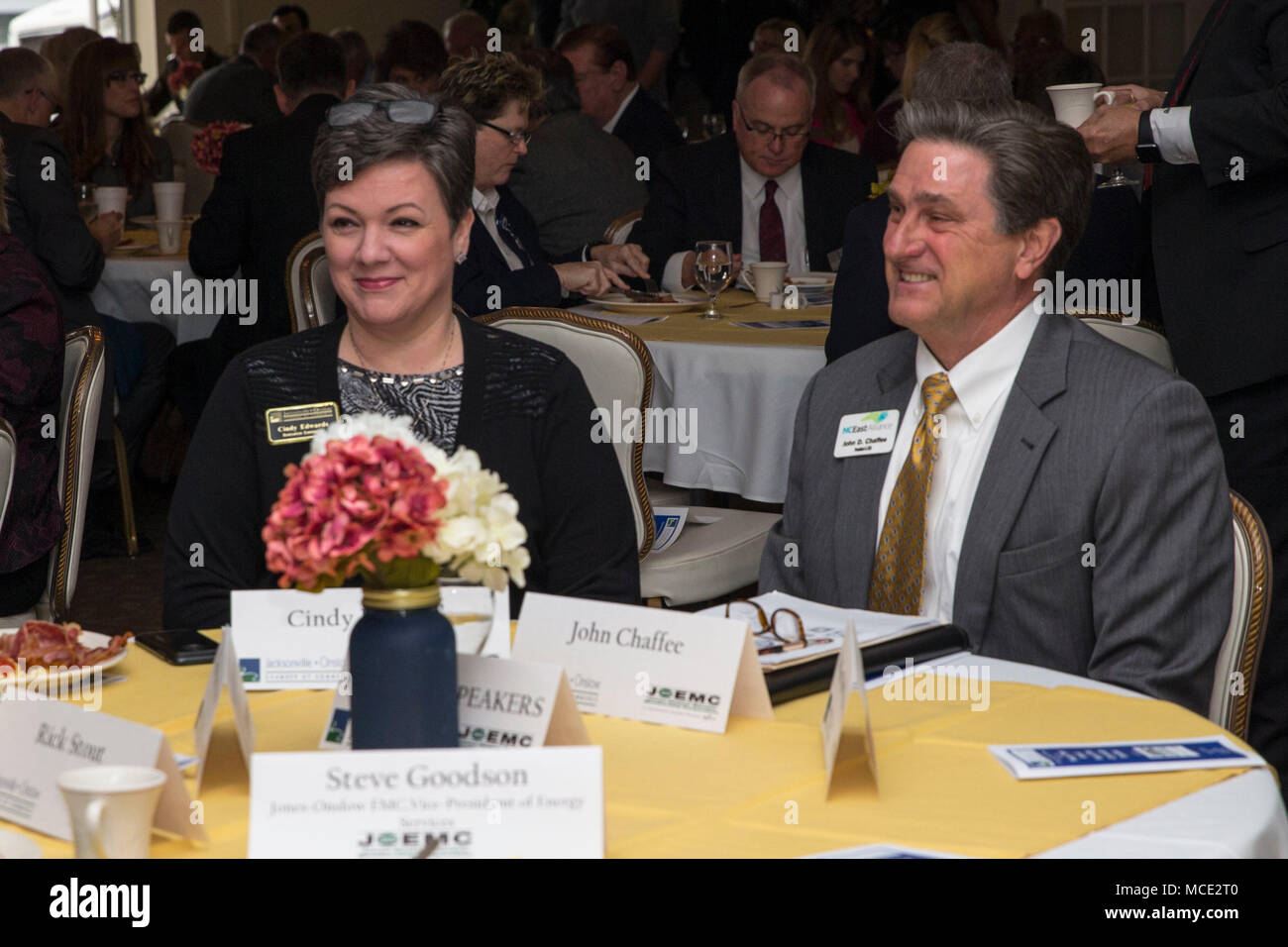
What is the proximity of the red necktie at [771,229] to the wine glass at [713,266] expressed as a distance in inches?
32.2

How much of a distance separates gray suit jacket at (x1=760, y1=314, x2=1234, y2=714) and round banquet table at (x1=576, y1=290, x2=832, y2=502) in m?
1.49

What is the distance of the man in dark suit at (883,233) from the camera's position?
3.39 metres

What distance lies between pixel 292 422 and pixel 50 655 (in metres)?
0.66

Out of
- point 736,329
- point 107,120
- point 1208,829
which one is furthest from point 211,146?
point 1208,829

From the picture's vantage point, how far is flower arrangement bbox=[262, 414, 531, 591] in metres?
1.24

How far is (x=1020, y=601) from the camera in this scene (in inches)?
83.0

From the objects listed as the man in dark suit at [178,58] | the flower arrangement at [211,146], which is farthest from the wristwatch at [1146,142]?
the man in dark suit at [178,58]

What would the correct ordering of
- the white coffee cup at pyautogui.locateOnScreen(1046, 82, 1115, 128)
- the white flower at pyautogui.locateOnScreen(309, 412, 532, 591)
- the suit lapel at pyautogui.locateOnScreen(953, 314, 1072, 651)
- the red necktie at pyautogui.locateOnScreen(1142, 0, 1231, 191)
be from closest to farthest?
1. the white flower at pyautogui.locateOnScreen(309, 412, 532, 591)
2. the suit lapel at pyautogui.locateOnScreen(953, 314, 1072, 651)
3. the red necktie at pyautogui.locateOnScreen(1142, 0, 1231, 191)
4. the white coffee cup at pyautogui.locateOnScreen(1046, 82, 1115, 128)

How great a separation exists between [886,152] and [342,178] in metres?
5.94

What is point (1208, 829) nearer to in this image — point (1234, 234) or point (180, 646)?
point (180, 646)

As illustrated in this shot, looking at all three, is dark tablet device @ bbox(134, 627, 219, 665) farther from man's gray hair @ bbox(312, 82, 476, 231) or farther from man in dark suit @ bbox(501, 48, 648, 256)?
man in dark suit @ bbox(501, 48, 648, 256)

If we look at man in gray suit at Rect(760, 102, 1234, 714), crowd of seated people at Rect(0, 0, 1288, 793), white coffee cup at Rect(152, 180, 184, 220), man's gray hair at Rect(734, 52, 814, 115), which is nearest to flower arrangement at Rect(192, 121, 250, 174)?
white coffee cup at Rect(152, 180, 184, 220)

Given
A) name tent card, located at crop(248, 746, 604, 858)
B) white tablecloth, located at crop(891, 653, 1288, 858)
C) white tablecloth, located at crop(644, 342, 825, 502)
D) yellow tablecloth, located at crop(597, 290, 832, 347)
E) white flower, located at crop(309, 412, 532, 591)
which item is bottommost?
white tablecloth, located at crop(644, 342, 825, 502)

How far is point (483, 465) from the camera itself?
2330mm
